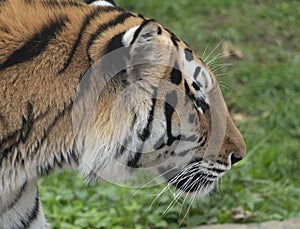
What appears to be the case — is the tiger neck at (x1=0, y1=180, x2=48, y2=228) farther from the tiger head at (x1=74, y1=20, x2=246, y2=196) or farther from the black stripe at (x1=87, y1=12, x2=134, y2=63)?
the black stripe at (x1=87, y1=12, x2=134, y2=63)

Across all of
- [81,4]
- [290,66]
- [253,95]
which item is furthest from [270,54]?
[81,4]

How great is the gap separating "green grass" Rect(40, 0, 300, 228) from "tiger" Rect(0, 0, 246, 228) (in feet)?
3.54

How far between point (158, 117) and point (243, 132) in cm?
226

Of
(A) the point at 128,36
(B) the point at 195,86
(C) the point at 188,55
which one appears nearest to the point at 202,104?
(B) the point at 195,86

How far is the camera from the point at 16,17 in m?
2.48

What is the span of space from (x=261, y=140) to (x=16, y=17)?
258 centimetres

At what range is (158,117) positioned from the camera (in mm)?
2555

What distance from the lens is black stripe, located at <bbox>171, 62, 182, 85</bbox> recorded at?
257 cm

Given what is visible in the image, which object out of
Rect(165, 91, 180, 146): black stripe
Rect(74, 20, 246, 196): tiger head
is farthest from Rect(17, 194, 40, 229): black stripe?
Rect(165, 91, 180, 146): black stripe

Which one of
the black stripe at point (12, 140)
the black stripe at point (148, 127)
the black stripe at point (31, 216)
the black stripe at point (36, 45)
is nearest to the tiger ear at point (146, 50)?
the black stripe at point (148, 127)

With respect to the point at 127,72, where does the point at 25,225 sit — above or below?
below

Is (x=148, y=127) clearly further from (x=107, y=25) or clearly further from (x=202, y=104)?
(x=107, y=25)

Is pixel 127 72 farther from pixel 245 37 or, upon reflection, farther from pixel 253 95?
pixel 245 37

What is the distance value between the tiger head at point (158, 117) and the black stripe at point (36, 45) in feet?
0.58
